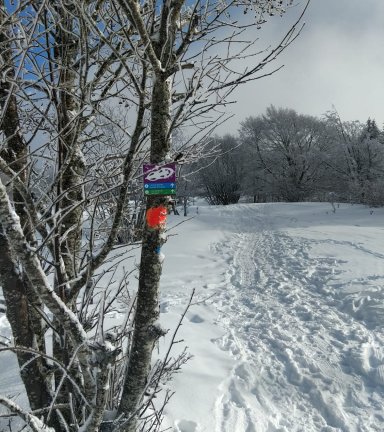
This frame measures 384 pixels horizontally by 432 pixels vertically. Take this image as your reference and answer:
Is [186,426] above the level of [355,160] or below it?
below

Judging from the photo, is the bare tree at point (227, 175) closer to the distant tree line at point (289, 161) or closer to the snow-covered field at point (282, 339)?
the distant tree line at point (289, 161)

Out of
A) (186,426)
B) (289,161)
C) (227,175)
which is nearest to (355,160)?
(289,161)

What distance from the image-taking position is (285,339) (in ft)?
13.1

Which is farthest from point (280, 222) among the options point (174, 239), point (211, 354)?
point (211, 354)

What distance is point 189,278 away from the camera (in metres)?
6.97

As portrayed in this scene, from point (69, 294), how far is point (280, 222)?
12.4 meters

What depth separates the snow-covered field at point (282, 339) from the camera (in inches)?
110

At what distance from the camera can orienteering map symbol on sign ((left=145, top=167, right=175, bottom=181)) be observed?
4.82 ft

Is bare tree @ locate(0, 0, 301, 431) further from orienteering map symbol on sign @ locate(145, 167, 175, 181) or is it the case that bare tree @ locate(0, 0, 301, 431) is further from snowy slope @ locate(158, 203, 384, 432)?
snowy slope @ locate(158, 203, 384, 432)

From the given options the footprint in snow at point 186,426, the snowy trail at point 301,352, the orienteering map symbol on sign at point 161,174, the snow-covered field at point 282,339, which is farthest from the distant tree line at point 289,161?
the orienteering map symbol on sign at point 161,174

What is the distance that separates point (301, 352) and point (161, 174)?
130 inches

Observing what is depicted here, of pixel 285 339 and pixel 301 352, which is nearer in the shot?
pixel 301 352

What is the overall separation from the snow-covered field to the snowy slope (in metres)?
0.01

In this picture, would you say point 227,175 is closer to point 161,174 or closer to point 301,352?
point 301,352
